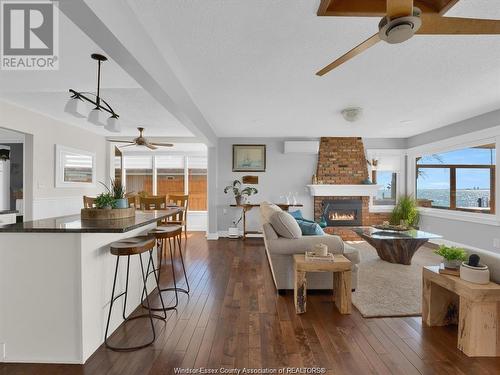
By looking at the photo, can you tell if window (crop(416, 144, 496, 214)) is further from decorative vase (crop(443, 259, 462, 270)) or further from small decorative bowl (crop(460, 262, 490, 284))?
small decorative bowl (crop(460, 262, 490, 284))

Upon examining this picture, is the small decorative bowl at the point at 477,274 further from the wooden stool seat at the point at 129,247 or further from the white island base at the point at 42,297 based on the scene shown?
the white island base at the point at 42,297

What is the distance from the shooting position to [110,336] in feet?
7.39

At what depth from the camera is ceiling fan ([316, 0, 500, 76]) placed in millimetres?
1376

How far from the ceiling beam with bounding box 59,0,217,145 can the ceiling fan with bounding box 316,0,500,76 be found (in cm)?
122

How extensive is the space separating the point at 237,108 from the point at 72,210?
13.2ft

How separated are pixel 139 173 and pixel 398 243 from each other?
6795 millimetres

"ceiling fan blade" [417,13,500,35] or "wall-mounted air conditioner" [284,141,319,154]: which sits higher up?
"wall-mounted air conditioner" [284,141,319,154]

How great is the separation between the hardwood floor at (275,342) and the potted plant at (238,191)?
3342 mm

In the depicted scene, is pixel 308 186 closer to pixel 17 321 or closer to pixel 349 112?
pixel 349 112

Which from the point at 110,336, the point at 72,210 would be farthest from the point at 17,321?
the point at 72,210

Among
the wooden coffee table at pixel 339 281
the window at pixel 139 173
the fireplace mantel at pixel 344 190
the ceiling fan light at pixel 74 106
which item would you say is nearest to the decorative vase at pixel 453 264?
the wooden coffee table at pixel 339 281

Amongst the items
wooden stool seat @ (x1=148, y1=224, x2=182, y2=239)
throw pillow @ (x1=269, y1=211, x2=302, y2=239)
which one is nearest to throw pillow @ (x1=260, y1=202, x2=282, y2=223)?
throw pillow @ (x1=269, y1=211, x2=302, y2=239)

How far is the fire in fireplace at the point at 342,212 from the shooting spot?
6633 millimetres

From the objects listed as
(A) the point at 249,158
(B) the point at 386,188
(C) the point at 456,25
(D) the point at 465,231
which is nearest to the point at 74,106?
(C) the point at 456,25
